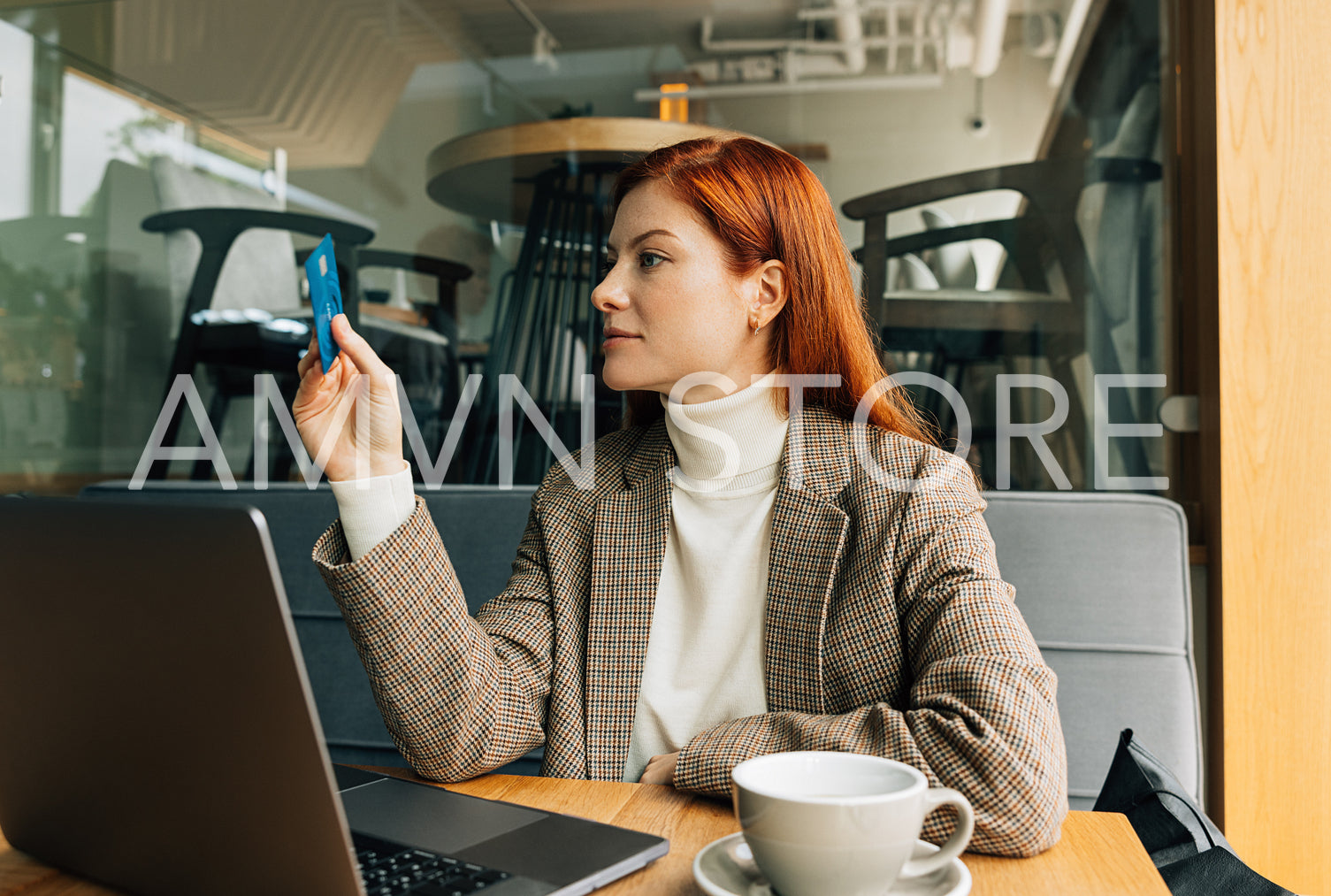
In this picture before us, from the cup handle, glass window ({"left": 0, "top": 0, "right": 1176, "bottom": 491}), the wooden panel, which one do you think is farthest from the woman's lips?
glass window ({"left": 0, "top": 0, "right": 1176, "bottom": 491})

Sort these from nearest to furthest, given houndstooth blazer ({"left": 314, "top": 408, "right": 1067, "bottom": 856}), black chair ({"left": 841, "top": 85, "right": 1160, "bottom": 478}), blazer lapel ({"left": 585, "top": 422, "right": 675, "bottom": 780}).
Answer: houndstooth blazer ({"left": 314, "top": 408, "right": 1067, "bottom": 856}) → blazer lapel ({"left": 585, "top": 422, "right": 675, "bottom": 780}) → black chair ({"left": 841, "top": 85, "right": 1160, "bottom": 478})

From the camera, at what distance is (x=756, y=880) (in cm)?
45

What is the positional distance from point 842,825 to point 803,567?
473 millimetres

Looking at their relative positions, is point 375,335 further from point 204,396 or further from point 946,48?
point 946,48

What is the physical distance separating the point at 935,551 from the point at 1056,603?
541 millimetres

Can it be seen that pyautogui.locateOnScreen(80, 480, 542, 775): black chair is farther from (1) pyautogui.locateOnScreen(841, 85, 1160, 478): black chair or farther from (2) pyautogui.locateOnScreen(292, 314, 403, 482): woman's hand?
(1) pyautogui.locateOnScreen(841, 85, 1160, 478): black chair

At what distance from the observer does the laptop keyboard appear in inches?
17.6

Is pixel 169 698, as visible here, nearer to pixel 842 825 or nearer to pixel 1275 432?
Answer: pixel 842 825

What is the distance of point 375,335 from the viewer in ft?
7.70

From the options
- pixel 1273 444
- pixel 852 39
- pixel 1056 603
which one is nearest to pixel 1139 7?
pixel 852 39

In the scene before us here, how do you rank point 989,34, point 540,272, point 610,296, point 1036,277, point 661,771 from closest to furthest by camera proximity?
point 661,771, point 610,296, point 1036,277, point 989,34, point 540,272

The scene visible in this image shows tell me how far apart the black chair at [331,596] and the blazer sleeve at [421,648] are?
0.62m

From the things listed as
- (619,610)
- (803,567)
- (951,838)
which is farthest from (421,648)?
(951,838)

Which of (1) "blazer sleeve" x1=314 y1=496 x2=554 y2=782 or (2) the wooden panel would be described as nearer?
(1) "blazer sleeve" x1=314 y1=496 x2=554 y2=782
